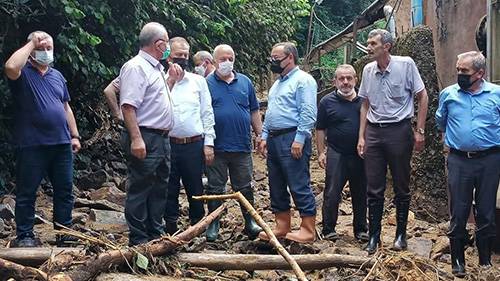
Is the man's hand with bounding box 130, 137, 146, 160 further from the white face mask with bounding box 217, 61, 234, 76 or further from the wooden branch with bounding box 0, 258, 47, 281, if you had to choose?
the white face mask with bounding box 217, 61, 234, 76

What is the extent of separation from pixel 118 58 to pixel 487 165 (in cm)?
658

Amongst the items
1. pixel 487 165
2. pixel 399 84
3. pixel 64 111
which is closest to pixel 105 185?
pixel 64 111

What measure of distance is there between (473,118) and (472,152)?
29 centimetres

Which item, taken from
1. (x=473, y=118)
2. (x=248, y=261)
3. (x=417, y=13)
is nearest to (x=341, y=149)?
(x=473, y=118)

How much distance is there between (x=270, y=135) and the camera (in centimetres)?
620

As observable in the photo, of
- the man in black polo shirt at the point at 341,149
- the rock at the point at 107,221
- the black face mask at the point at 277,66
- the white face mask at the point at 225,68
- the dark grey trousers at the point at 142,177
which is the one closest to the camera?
the dark grey trousers at the point at 142,177

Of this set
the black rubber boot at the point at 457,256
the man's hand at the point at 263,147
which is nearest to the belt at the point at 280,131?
the man's hand at the point at 263,147

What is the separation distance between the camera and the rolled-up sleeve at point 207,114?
607 centimetres

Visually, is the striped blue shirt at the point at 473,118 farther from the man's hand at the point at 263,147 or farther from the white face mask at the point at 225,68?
the white face mask at the point at 225,68

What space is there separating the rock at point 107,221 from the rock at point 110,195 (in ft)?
3.60

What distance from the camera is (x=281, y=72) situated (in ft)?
20.2

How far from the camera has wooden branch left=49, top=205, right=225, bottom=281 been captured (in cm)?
424

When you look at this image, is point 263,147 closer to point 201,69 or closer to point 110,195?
point 201,69

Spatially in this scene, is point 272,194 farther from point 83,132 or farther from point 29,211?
point 83,132
